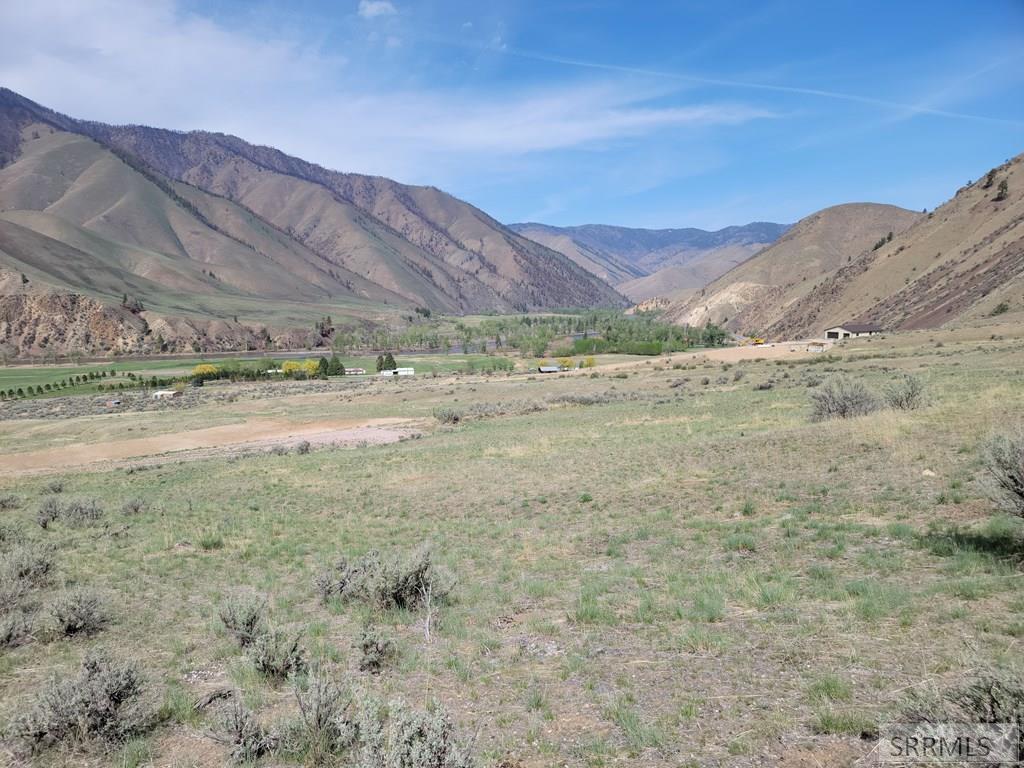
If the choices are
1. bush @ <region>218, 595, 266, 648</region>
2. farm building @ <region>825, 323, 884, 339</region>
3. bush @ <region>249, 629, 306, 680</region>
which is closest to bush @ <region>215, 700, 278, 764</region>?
bush @ <region>249, 629, 306, 680</region>

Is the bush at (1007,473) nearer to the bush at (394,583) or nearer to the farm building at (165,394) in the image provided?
the bush at (394,583)

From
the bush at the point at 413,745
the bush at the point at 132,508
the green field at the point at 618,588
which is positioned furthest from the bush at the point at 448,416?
the bush at the point at 413,745

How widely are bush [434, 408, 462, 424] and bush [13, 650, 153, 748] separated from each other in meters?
40.0

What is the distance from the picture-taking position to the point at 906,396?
20.8 metres

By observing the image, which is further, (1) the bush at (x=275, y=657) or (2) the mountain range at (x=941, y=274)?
(2) the mountain range at (x=941, y=274)

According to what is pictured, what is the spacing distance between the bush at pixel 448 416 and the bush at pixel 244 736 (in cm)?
4048

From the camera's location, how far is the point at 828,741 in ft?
16.7

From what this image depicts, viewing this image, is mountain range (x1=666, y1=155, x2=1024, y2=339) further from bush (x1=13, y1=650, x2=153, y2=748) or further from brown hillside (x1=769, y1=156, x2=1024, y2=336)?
bush (x1=13, y1=650, x2=153, y2=748)

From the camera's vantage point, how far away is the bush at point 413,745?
176 inches

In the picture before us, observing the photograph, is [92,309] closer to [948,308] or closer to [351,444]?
[351,444]

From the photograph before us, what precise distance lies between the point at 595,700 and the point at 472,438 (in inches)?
1080

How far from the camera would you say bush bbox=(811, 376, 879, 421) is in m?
21.3

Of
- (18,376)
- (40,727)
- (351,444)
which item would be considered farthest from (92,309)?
(40,727)

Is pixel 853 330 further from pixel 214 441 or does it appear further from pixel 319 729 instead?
pixel 319 729
